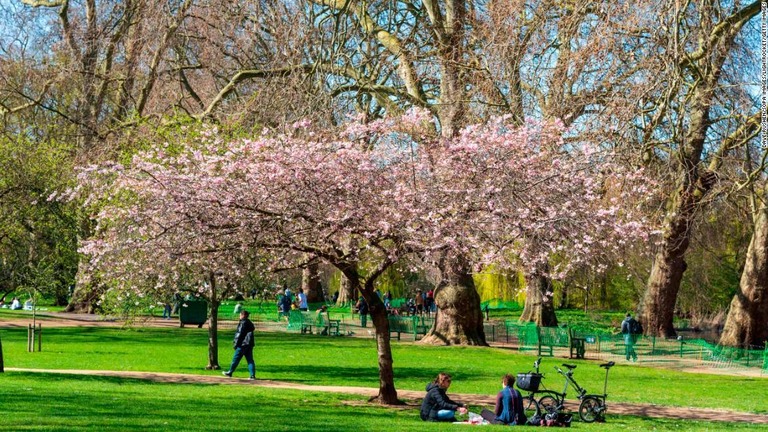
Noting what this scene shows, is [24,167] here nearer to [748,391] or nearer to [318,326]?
[318,326]

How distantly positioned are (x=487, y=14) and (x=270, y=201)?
1064cm

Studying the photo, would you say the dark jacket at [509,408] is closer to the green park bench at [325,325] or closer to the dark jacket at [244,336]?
the dark jacket at [244,336]

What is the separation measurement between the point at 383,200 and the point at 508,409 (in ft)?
12.5

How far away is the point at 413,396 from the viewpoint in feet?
66.4

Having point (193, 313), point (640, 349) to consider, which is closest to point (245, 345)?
point (640, 349)

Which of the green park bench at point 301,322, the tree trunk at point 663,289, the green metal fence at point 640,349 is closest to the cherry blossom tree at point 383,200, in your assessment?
the green metal fence at point 640,349

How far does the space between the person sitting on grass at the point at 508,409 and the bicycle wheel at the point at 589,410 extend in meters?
1.74

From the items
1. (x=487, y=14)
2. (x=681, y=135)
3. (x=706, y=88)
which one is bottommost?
(x=681, y=135)

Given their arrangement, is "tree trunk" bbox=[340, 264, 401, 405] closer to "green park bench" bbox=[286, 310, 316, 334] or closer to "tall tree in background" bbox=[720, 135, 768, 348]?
"tall tree in background" bbox=[720, 135, 768, 348]

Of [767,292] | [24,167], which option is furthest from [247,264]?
[767,292]

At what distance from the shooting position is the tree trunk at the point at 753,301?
1412 inches

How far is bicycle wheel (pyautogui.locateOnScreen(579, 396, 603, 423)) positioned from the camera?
17.5 meters

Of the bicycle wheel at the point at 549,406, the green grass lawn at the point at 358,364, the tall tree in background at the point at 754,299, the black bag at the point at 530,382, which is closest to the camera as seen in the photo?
the black bag at the point at 530,382

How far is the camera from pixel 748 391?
2417cm
